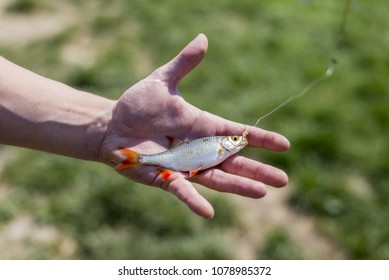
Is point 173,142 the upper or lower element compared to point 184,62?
lower

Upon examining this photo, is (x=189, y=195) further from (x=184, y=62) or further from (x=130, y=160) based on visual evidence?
(x=184, y=62)

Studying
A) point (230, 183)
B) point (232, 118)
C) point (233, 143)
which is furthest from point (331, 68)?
point (230, 183)

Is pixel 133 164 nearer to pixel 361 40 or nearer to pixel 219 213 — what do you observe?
pixel 219 213

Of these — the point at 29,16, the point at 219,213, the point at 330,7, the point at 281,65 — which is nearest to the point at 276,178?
the point at 219,213

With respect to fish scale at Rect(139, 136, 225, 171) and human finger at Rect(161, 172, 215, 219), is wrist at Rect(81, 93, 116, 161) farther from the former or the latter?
human finger at Rect(161, 172, 215, 219)

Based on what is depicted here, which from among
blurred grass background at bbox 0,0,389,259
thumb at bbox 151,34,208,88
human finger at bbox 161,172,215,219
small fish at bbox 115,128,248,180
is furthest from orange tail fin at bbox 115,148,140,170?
blurred grass background at bbox 0,0,389,259

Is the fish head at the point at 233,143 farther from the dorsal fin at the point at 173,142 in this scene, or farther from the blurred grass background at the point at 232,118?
the blurred grass background at the point at 232,118
